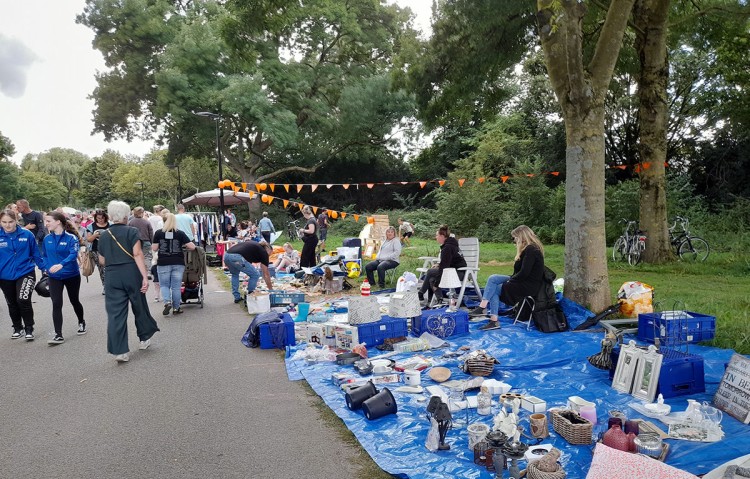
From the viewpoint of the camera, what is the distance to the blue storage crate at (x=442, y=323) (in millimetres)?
6938

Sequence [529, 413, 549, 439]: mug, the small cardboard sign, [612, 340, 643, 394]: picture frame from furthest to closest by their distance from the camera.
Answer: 1. [612, 340, 643, 394]: picture frame
2. the small cardboard sign
3. [529, 413, 549, 439]: mug

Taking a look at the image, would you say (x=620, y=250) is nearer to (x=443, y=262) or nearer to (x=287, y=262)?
(x=443, y=262)

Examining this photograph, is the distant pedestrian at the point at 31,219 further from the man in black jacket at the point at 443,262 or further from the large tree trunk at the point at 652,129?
the large tree trunk at the point at 652,129

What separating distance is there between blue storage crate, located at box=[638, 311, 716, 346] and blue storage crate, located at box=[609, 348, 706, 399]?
3.18 feet

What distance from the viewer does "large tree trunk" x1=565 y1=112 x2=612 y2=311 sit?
7305mm

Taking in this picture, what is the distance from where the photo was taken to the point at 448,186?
25.5 meters

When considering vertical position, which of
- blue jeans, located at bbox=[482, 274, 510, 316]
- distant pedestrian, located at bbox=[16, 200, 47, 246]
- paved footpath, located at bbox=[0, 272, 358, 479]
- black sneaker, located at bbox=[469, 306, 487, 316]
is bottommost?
paved footpath, located at bbox=[0, 272, 358, 479]

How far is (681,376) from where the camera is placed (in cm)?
450

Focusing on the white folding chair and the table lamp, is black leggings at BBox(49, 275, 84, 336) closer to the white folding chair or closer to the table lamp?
the table lamp

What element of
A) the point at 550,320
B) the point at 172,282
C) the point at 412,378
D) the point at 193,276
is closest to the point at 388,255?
the point at 193,276

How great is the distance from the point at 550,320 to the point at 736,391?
9.73 ft

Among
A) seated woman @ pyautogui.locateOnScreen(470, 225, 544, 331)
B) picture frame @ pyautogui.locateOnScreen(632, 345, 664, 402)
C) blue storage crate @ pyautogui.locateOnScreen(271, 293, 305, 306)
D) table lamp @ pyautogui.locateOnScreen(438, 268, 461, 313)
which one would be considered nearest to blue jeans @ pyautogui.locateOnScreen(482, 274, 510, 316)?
seated woman @ pyautogui.locateOnScreen(470, 225, 544, 331)

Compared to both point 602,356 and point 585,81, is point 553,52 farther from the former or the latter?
point 602,356

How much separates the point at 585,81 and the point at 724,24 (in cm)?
888
